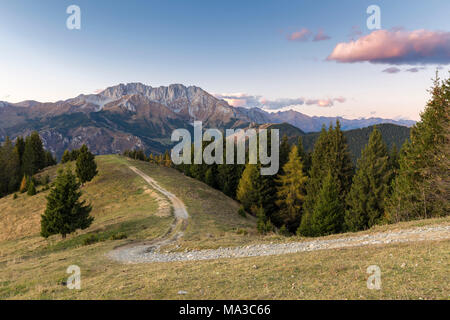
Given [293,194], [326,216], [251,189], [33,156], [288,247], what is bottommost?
[293,194]

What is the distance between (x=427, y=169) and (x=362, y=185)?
9.24 metres

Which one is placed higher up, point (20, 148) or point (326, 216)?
point (20, 148)

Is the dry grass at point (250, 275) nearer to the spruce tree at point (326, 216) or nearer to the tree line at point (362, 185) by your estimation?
the tree line at point (362, 185)

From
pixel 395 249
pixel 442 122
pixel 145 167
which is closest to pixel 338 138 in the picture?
pixel 442 122

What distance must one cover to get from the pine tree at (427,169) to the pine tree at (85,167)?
53.1 m

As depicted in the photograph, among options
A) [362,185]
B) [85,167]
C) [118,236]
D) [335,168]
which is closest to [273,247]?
[118,236]

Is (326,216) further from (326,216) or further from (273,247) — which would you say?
(273,247)

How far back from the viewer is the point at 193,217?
31266mm

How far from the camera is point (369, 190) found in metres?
31.8

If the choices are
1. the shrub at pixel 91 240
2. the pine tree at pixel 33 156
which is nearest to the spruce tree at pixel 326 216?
the shrub at pixel 91 240

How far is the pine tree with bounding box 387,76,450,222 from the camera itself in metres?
22.1

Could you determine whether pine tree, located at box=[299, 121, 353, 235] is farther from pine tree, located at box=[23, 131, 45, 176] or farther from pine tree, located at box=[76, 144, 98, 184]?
pine tree, located at box=[23, 131, 45, 176]

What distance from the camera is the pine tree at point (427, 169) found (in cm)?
2206
